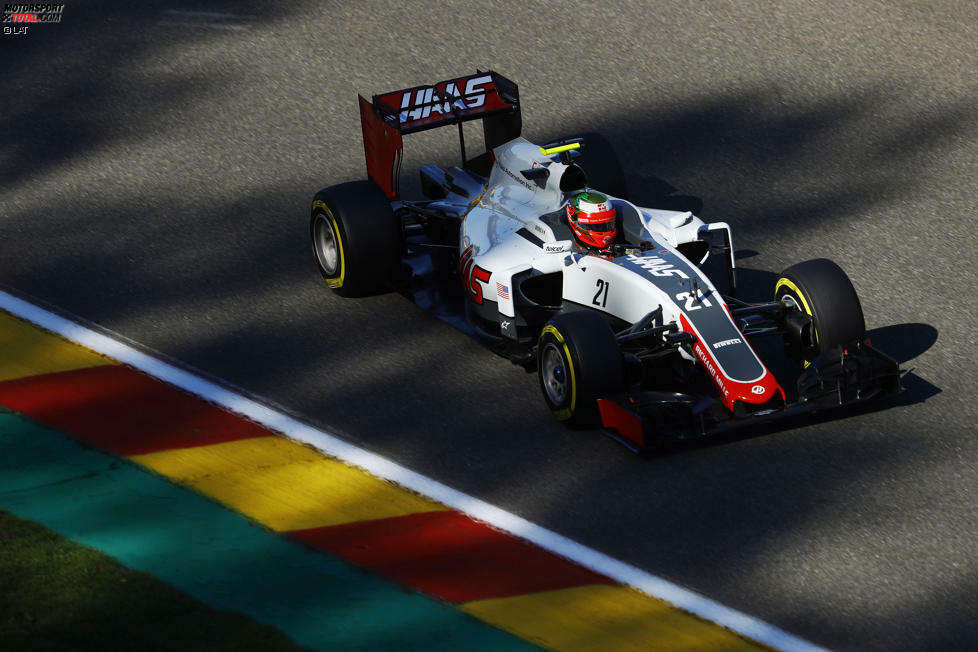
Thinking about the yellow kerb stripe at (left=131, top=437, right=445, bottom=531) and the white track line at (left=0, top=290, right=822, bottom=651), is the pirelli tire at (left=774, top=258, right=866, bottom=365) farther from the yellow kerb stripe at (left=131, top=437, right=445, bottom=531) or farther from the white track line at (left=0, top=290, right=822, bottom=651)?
the yellow kerb stripe at (left=131, top=437, right=445, bottom=531)

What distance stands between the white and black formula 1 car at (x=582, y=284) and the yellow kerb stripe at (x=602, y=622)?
1.15 metres

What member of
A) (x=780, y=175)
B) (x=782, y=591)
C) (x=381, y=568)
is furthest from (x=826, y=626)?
(x=780, y=175)

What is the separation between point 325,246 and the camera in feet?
32.6

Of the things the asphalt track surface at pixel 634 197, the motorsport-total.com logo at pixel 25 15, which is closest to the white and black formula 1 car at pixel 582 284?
the asphalt track surface at pixel 634 197

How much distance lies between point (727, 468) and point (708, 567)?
893 mm

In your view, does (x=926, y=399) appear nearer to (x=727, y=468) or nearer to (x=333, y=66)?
(x=727, y=468)

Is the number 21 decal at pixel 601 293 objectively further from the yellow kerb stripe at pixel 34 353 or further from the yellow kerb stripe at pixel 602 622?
the yellow kerb stripe at pixel 34 353

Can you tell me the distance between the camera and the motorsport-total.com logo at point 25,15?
14070 mm

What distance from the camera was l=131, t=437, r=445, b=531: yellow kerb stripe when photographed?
7594 mm

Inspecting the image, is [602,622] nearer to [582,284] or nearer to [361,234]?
[582,284]

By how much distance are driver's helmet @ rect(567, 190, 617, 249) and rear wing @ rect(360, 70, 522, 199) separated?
1.41m

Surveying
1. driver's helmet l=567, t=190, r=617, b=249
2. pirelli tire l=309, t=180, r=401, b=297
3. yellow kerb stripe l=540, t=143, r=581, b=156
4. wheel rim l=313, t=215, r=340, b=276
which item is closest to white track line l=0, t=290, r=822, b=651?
pirelli tire l=309, t=180, r=401, b=297

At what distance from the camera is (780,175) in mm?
11656

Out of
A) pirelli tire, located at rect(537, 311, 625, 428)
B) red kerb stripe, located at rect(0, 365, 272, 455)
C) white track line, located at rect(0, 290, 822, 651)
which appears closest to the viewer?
white track line, located at rect(0, 290, 822, 651)
